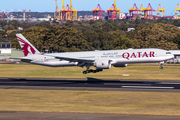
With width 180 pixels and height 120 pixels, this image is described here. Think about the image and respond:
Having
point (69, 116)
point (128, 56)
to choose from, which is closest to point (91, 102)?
point (69, 116)

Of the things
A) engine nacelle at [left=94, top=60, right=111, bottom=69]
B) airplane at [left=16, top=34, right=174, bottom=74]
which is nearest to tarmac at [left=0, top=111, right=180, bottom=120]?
engine nacelle at [left=94, top=60, right=111, bottom=69]

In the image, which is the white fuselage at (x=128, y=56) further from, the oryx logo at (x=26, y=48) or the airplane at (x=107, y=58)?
the oryx logo at (x=26, y=48)

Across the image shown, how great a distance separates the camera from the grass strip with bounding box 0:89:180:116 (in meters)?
30.8

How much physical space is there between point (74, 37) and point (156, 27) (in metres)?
46.6

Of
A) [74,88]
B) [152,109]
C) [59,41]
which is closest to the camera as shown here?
[152,109]

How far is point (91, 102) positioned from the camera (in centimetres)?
3541

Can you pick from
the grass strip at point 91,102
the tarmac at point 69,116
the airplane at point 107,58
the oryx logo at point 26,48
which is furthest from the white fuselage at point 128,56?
the tarmac at point 69,116

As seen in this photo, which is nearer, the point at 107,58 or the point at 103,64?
the point at 103,64

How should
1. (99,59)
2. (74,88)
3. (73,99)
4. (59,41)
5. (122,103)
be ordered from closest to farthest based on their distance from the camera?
1. (122,103)
2. (73,99)
3. (74,88)
4. (99,59)
5. (59,41)

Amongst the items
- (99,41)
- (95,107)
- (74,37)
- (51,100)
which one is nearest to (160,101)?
(95,107)

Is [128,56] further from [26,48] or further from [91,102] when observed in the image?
[26,48]

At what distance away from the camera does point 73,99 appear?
37.3 meters

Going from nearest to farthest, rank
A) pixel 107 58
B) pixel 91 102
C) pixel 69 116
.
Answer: pixel 69 116 < pixel 91 102 < pixel 107 58

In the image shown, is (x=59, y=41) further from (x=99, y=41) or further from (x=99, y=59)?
(x=99, y=59)
